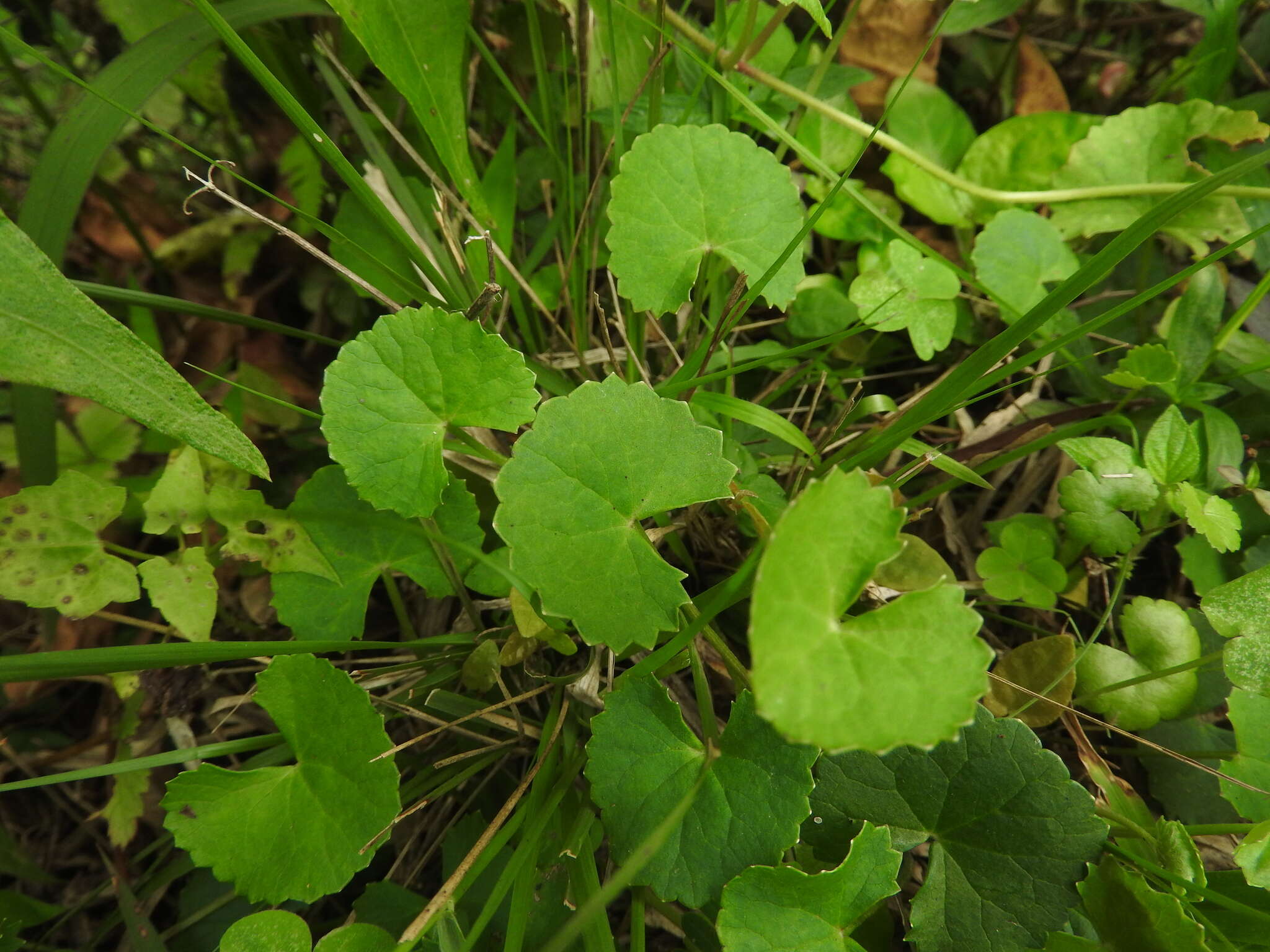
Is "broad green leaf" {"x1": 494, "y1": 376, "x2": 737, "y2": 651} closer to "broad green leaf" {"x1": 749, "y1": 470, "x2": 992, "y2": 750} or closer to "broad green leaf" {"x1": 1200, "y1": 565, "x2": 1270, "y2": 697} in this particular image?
"broad green leaf" {"x1": 749, "y1": 470, "x2": 992, "y2": 750}

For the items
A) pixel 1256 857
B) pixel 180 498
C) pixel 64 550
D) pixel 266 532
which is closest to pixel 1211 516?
pixel 1256 857

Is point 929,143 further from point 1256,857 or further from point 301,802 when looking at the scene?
point 301,802

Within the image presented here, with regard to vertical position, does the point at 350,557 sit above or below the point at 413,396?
below

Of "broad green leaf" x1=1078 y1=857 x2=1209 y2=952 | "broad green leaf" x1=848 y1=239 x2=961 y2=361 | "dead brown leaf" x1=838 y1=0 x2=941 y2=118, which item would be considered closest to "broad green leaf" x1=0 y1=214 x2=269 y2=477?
"broad green leaf" x1=848 y1=239 x2=961 y2=361

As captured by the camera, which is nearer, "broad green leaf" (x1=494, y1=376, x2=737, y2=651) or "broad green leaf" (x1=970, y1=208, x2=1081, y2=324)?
"broad green leaf" (x1=494, y1=376, x2=737, y2=651)

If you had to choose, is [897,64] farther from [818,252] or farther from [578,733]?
[578,733]
